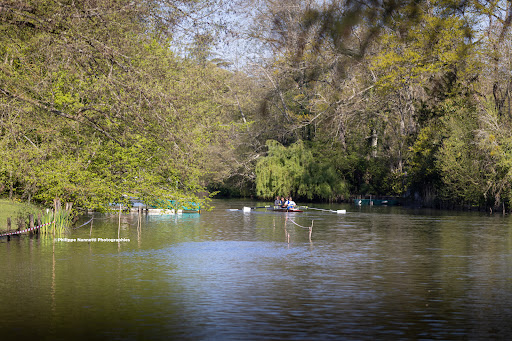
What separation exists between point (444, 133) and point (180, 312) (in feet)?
149

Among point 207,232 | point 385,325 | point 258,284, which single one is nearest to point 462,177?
point 207,232

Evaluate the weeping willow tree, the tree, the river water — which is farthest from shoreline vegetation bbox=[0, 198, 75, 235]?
the weeping willow tree

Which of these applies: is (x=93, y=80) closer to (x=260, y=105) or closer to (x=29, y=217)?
(x=29, y=217)

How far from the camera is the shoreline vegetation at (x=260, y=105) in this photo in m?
6.97

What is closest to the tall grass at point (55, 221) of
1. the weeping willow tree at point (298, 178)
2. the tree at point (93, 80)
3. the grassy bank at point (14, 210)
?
the grassy bank at point (14, 210)

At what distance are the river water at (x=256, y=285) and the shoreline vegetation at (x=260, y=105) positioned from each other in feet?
11.3

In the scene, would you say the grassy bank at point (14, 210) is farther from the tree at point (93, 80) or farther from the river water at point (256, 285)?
the river water at point (256, 285)

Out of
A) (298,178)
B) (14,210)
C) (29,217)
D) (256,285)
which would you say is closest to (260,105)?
(256,285)

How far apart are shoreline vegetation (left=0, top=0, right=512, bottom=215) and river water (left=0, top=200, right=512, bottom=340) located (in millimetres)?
3431

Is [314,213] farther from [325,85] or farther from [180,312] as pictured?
[325,85]

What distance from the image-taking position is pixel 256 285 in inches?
771

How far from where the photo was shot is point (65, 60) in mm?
17328

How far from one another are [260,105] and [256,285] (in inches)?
475

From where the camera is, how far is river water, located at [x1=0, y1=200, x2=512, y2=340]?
1396 centimetres
